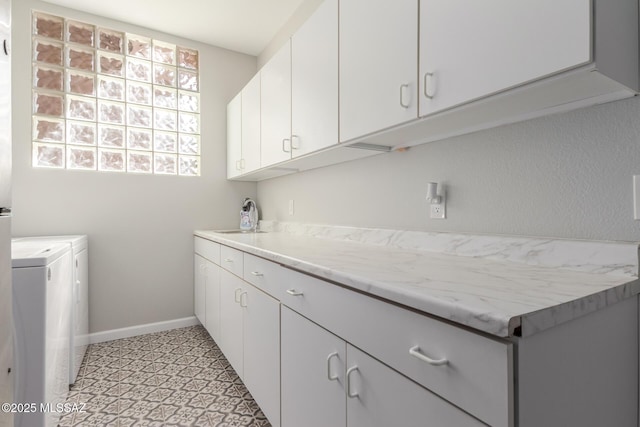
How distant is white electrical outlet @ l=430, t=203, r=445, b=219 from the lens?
4.39 feet

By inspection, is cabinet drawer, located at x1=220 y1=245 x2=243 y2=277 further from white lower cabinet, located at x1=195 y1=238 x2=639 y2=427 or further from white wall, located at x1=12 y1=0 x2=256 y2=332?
white wall, located at x1=12 y1=0 x2=256 y2=332

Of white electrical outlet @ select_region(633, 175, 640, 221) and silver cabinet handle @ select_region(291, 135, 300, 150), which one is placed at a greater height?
silver cabinet handle @ select_region(291, 135, 300, 150)

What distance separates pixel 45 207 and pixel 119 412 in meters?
1.65

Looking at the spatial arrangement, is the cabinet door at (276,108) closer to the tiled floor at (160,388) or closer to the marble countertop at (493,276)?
the marble countertop at (493,276)

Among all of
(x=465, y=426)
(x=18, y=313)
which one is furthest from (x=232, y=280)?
(x=465, y=426)

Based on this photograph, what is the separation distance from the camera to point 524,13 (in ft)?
2.55

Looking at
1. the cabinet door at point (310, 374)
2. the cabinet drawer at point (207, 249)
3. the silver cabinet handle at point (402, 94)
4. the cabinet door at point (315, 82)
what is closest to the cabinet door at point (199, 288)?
the cabinet drawer at point (207, 249)

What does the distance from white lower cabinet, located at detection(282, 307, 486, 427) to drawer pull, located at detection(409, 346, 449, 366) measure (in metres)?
0.08

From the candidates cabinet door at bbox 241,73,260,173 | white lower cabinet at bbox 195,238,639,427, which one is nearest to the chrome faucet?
cabinet door at bbox 241,73,260,173

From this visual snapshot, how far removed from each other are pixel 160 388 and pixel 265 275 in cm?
114

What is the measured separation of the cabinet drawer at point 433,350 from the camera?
53 centimetres

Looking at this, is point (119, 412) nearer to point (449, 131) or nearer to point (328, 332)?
point (328, 332)

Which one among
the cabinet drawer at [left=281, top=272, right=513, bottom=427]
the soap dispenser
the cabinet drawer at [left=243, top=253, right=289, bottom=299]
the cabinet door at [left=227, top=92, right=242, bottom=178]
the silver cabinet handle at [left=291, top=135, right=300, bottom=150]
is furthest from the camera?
the soap dispenser

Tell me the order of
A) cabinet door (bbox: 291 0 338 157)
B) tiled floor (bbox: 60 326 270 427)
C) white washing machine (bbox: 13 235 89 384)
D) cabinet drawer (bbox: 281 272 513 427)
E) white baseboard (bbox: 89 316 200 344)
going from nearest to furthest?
cabinet drawer (bbox: 281 272 513 427), cabinet door (bbox: 291 0 338 157), tiled floor (bbox: 60 326 270 427), white washing machine (bbox: 13 235 89 384), white baseboard (bbox: 89 316 200 344)
